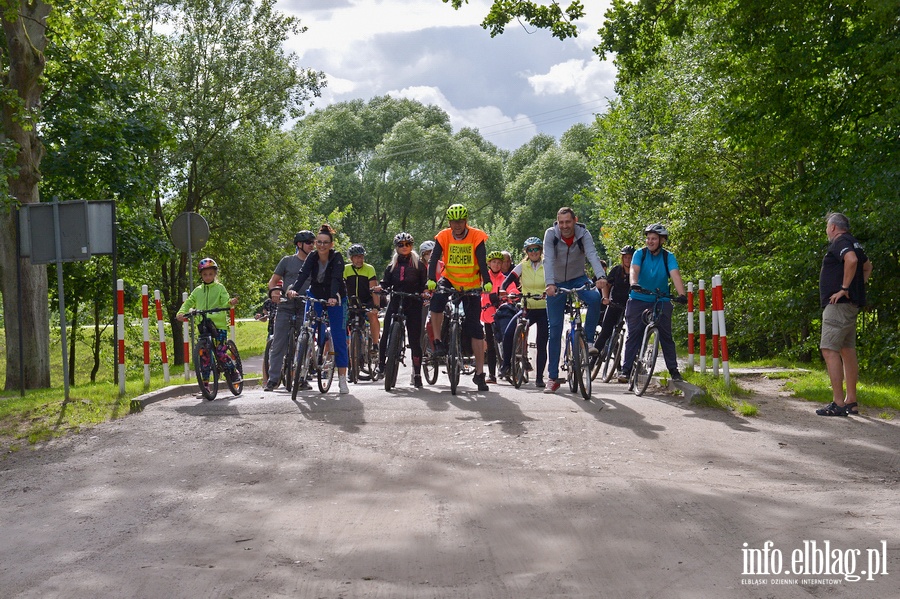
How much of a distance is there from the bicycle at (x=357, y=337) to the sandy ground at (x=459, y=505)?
166 inches

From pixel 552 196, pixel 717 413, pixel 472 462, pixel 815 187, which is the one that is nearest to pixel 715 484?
pixel 472 462

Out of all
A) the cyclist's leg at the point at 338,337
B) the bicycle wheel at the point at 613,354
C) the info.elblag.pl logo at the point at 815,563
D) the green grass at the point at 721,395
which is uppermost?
the cyclist's leg at the point at 338,337

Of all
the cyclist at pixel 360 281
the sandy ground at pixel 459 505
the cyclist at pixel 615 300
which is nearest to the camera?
the sandy ground at pixel 459 505

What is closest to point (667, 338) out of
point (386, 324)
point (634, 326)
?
point (634, 326)

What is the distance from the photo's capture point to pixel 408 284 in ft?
41.7

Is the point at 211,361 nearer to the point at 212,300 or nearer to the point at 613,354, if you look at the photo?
the point at 212,300

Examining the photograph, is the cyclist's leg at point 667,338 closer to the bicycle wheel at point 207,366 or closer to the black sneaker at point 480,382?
the black sneaker at point 480,382

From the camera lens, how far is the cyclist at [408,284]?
1254 centimetres

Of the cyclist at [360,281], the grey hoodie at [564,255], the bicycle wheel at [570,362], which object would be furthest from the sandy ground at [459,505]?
the cyclist at [360,281]

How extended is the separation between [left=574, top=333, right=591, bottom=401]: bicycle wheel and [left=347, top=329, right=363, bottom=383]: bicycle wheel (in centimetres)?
A: 431

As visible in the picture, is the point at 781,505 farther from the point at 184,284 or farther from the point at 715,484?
the point at 184,284

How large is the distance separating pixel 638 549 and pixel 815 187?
12.1 m

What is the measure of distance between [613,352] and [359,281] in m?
3.73

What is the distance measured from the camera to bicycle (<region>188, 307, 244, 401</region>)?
12031mm
